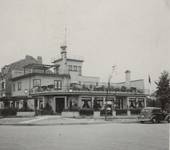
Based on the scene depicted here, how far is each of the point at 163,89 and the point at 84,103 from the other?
10.5 metres

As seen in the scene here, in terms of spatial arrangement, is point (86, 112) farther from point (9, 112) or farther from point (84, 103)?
point (9, 112)

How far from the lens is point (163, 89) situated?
43844 millimetres

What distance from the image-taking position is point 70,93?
41406 mm

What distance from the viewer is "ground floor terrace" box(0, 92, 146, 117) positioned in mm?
39856

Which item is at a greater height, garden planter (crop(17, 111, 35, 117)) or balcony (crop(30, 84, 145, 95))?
balcony (crop(30, 84, 145, 95))

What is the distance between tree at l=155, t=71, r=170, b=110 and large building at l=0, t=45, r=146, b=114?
328 centimetres

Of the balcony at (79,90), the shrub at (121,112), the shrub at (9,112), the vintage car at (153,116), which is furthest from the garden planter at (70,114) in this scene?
the vintage car at (153,116)

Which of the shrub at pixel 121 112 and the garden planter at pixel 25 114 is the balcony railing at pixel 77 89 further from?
the garden planter at pixel 25 114

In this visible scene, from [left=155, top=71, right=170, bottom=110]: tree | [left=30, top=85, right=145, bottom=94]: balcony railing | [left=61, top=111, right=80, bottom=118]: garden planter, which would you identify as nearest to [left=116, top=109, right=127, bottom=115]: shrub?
[left=30, top=85, right=145, bottom=94]: balcony railing

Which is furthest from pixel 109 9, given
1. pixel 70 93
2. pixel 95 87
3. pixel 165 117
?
pixel 95 87

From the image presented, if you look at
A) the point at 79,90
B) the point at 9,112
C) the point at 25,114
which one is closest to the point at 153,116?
the point at 79,90

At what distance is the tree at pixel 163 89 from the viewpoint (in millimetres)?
43438

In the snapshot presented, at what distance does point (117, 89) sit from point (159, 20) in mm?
32812

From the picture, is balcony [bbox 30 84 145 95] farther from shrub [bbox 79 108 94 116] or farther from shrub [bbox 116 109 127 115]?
shrub [bbox 79 108 94 116]
